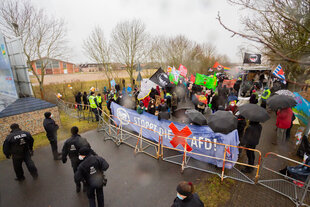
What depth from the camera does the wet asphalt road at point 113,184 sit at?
13.7ft

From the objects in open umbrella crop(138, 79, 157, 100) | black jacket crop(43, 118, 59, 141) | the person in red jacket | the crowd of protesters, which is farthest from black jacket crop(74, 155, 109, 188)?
the person in red jacket

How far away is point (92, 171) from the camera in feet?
10.6

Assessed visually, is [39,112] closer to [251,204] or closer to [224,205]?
[224,205]

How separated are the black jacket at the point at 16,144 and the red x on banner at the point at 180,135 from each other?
463 cm

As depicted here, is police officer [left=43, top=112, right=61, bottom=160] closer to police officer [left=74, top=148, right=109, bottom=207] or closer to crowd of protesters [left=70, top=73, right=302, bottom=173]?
crowd of protesters [left=70, top=73, right=302, bottom=173]

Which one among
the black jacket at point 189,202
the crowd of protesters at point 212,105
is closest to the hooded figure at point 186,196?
the black jacket at point 189,202

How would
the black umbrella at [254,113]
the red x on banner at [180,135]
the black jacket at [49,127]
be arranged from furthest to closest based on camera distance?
the black jacket at [49,127], the red x on banner at [180,135], the black umbrella at [254,113]

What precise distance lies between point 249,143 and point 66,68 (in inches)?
2101

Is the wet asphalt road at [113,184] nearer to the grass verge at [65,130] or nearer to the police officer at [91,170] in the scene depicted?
the police officer at [91,170]

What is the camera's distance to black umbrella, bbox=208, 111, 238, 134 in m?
4.46

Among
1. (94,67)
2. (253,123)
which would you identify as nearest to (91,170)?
(253,123)

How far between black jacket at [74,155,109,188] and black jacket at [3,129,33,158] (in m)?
2.55

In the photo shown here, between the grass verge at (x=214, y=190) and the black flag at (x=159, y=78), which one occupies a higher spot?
the black flag at (x=159, y=78)

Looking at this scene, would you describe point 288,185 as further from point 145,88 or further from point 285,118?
point 145,88
